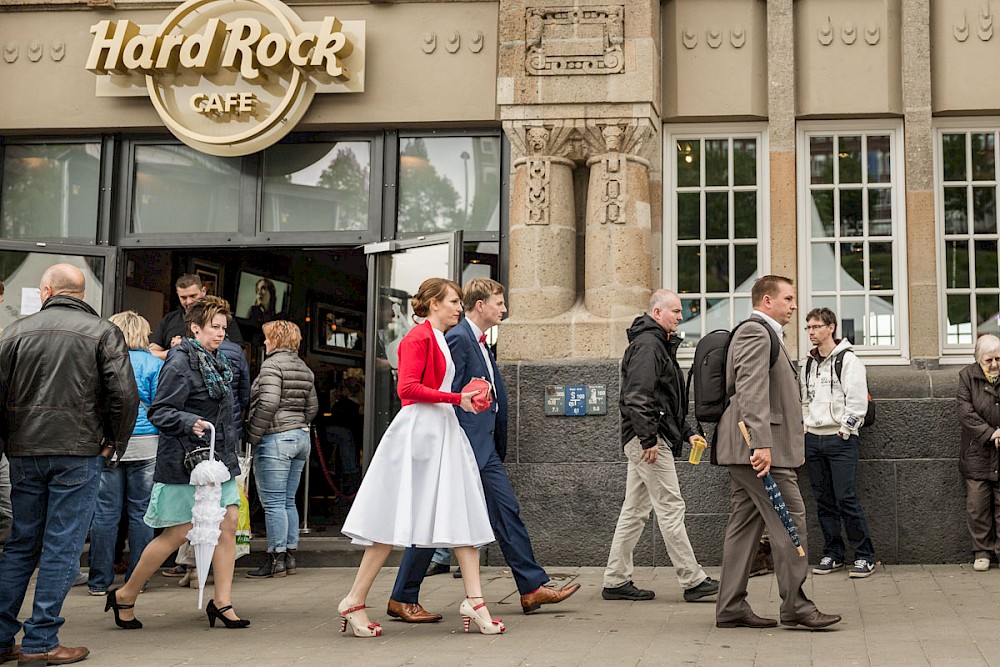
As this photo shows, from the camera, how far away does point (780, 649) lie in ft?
21.8

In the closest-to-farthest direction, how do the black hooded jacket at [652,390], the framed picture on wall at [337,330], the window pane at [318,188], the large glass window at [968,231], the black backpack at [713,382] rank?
1. the black backpack at [713,382]
2. the black hooded jacket at [652,390]
3. the large glass window at [968,231]
4. the window pane at [318,188]
5. the framed picture on wall at [337,330]

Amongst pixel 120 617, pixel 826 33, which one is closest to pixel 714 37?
pixel 826 33

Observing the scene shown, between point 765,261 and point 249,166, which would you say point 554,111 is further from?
point 249,166

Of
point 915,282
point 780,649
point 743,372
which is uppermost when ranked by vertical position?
point 915,282

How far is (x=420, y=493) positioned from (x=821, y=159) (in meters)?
5.65

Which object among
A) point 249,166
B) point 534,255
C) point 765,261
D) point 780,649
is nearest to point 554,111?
point 534,255

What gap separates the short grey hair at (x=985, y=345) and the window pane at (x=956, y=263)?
3.00ft

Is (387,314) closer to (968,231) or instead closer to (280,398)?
(280,398)

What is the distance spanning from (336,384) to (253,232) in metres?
3.72

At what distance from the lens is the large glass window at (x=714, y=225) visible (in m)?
11.2

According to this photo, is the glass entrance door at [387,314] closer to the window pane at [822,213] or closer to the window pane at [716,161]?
the window pane at [716,161]

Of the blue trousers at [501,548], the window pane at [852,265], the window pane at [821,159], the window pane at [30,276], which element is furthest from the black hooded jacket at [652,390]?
the window pane at [30,276]

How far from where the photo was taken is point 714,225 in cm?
1128

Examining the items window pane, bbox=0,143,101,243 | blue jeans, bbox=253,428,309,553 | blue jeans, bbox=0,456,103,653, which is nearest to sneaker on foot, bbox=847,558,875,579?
blue jeans, bbox=253,428,309,553
